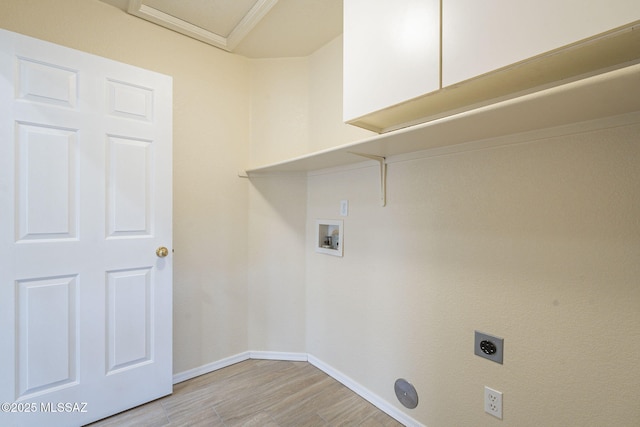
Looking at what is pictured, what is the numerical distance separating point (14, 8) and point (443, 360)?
284cm

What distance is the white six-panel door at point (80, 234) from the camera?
1351 mm

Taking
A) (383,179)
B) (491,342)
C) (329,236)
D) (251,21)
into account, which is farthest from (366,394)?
(251,21)

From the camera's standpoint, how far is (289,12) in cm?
174

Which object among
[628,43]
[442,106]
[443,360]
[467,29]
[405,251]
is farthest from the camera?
[405,251]

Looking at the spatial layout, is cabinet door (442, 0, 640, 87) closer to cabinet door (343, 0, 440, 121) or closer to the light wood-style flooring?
cabinet door (343, 0, 440, 121)

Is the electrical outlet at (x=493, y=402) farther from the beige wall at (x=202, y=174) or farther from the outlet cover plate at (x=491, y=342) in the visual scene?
the beige wall at (x=202, y=174)

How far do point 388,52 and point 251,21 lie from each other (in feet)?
3.69

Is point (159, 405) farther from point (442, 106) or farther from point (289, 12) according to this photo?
point (289, 12)

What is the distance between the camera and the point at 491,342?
122 cm

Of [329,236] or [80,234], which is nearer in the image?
[80,234]

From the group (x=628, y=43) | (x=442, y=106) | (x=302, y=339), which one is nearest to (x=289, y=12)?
(x=442, y=106)

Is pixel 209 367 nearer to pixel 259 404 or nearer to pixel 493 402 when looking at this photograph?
pixel 259 404

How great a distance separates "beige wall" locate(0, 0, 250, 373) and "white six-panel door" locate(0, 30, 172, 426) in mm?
195

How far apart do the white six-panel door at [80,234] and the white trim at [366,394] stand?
104cm
